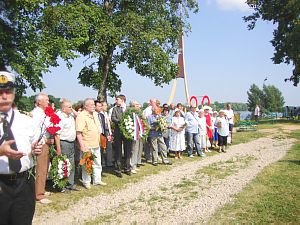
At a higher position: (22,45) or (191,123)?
(22,45)

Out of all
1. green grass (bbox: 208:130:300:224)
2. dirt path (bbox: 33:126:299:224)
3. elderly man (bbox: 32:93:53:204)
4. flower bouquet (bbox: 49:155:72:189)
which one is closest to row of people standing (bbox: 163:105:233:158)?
dirt path (bbox: 33:126:299:224)

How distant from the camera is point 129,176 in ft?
28.5

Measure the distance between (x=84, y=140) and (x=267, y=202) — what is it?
13.4 feet

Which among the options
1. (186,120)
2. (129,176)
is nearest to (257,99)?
(186,120)

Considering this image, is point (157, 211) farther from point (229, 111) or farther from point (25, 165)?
point (229, 111)

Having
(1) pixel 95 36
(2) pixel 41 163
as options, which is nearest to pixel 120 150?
(2) pixel 41 163

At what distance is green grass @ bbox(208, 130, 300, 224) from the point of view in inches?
203

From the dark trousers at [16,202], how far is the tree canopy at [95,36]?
30.3 feet

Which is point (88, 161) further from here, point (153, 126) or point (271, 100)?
point (271, 100)

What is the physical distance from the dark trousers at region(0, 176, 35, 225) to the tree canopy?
923 cm

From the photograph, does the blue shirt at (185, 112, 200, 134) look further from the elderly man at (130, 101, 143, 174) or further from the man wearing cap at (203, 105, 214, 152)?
the elderly man at (130, 101, 143, 174)

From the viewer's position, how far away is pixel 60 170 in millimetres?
6809

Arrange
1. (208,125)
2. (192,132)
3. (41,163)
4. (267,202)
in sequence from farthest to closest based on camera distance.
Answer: (208,125)
(192,132)
(41,163)
(267,202)

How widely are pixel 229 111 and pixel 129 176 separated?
7.81 m
